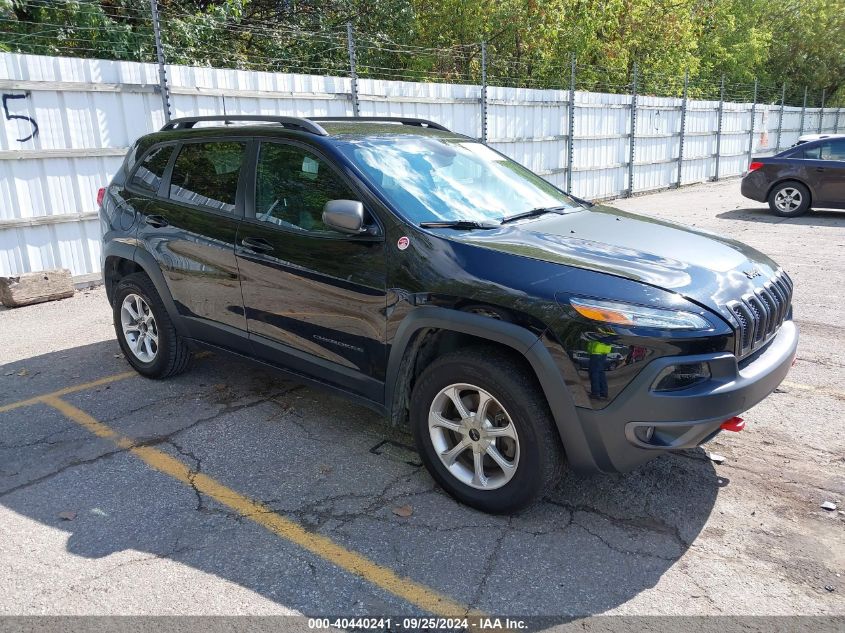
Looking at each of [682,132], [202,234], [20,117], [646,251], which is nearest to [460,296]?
[646,251]

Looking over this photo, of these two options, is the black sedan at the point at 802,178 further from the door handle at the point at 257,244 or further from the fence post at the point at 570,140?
the door handle at the point at 257,244

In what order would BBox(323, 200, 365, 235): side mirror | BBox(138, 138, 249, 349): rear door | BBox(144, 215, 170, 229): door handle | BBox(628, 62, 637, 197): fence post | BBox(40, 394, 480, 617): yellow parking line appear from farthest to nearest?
BBox(628, 62, 637, 197): fence post → BBox(144, 215, 170, 229): door handle → BBox(138, 138, 249, 349): rear door → BBox(323, 200, 365, 235): side mirror → BBox(40, 394, 480, 617): yellow parking line

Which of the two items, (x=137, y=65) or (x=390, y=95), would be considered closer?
(x=137, y=65)

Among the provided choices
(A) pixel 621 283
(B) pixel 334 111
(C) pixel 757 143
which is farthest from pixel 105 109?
(C) pixel 757 143

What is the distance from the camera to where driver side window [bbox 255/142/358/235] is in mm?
3795

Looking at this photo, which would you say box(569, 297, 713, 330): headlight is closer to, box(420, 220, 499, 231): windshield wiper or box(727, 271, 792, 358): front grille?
box(727, 271, 792, 358): front grille

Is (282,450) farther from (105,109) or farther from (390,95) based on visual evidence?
(390,95)

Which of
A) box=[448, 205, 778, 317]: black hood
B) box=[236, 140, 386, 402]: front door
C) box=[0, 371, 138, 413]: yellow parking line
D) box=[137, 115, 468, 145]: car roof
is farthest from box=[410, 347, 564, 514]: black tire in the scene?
box=[0, 371, 138, 413]: yellow parking line

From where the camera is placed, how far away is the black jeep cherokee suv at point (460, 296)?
→ 287 cm

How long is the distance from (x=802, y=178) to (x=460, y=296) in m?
12.5

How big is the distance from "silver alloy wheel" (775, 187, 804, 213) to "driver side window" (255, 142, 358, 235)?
12278 mm

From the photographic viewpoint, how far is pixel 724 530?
10.5 feet

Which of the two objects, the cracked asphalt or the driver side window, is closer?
the cracked asphalt

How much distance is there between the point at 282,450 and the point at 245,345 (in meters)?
0.74
